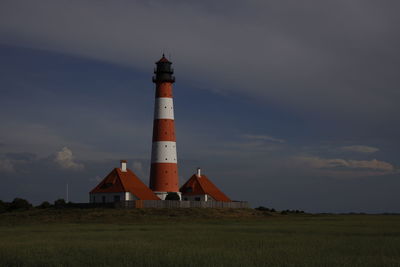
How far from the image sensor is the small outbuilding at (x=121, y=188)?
215 feet

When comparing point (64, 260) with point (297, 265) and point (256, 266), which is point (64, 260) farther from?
point (297, 265)

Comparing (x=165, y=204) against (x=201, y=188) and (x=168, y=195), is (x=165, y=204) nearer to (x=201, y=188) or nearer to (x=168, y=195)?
(x=168, y=195)

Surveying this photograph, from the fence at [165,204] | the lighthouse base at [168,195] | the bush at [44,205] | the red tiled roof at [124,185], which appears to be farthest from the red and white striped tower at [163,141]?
the bush at [44,205]

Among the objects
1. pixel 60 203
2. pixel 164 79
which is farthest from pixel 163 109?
pixel 60 203

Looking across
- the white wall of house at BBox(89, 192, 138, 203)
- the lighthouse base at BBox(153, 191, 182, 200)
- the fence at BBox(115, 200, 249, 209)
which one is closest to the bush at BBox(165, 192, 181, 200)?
the lighthouse base at BBox(153, 191, 182, 200)

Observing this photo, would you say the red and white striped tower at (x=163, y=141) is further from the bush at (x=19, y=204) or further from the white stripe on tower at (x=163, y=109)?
the bush at (x=19, y=204)

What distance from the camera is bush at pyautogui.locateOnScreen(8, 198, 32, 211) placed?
7216cm

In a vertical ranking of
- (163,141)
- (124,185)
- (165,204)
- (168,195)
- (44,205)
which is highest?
(163,141)

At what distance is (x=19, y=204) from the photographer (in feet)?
238

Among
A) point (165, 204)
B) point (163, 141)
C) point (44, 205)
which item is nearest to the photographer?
point (165, 204)

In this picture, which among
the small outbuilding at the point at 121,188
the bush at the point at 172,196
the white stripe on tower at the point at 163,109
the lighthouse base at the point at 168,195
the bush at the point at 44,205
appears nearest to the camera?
the small outbuilding at the point at 121,188

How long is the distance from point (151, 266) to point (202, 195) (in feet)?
180

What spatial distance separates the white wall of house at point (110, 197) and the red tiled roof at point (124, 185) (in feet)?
1.24

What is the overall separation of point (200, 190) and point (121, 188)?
1251 cm
